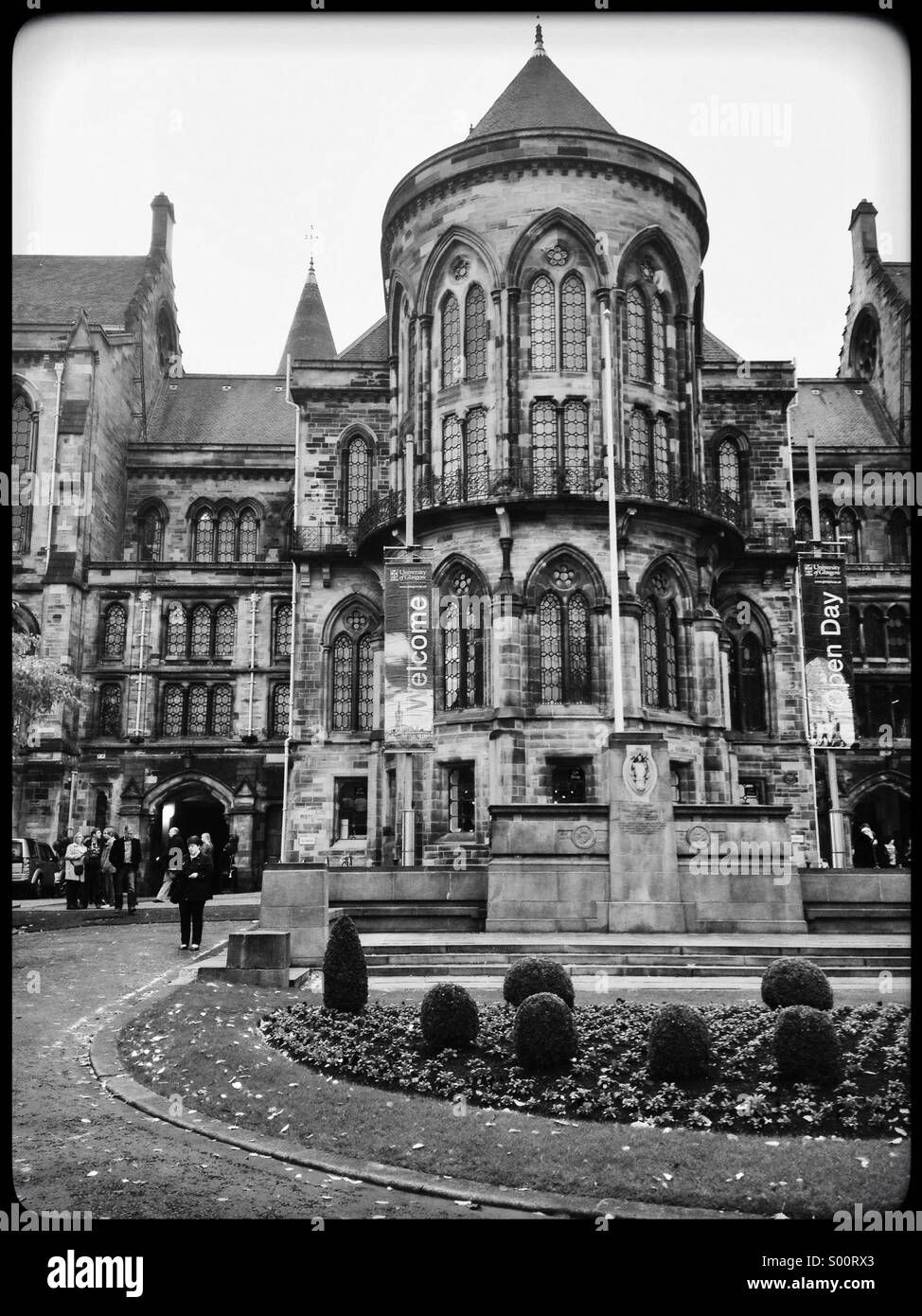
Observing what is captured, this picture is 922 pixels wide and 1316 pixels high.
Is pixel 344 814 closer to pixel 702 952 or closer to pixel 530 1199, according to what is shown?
pixel 702 952

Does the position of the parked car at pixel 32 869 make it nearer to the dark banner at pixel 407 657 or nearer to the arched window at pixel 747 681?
the dark banner at pixel 407 657

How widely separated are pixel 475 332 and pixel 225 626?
17051 mm

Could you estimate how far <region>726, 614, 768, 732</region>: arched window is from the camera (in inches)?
1443

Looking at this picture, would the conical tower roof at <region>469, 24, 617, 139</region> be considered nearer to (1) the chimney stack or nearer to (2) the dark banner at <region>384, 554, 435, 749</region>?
(2) the dark banner at <region>384, 554, 435, 749</region>

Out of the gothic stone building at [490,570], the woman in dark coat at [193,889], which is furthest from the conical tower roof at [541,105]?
the woman in dark coat at [193,889]

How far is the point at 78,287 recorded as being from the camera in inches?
2175

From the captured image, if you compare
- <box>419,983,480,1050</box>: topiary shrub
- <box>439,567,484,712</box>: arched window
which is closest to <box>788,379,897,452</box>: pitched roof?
<box>439,567,484,712</box>: arched window

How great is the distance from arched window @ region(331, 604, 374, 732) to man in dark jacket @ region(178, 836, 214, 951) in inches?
665

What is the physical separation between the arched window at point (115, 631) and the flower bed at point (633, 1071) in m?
34.4

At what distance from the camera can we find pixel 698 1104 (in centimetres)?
857

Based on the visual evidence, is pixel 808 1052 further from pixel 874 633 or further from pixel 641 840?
pixel 874 633

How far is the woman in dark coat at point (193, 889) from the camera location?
18.5 m

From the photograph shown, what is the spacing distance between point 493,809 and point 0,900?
16.7m
